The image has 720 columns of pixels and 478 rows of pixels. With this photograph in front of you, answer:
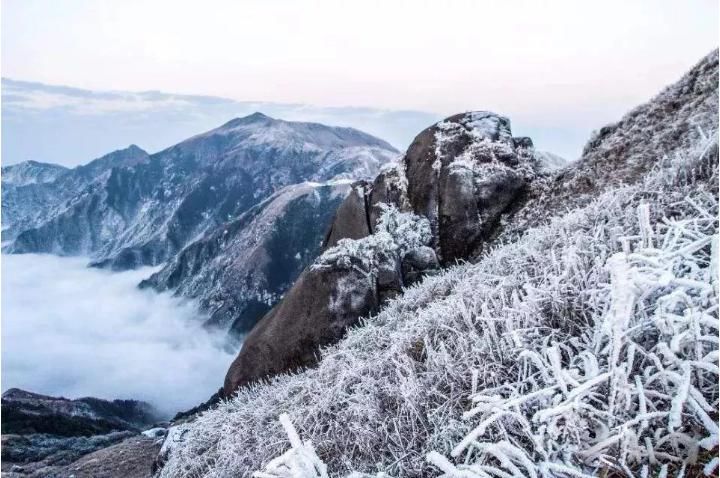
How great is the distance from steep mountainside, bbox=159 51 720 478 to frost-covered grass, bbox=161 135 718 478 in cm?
2

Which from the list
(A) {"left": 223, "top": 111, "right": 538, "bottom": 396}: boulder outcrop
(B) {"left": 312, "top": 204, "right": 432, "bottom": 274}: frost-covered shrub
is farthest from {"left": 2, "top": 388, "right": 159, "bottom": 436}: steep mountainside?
(B) {"left": 312, "top": 204, "right": 432, "bottom": 274}: frost-covered shrub

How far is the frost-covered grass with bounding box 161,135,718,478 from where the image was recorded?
117 inches

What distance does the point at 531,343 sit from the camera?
4.55 m

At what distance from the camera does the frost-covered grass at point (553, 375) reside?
2.97 m

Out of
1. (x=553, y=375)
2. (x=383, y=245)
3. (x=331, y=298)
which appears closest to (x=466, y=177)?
(x=383, y=245)

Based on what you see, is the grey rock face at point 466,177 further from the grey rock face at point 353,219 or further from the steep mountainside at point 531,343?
the grey rock face at point 353,219

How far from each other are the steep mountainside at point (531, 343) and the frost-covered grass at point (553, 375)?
21mm

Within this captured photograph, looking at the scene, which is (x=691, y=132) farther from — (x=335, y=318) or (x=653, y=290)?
(x=335, y=318)

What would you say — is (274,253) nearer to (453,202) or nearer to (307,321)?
(307,321)

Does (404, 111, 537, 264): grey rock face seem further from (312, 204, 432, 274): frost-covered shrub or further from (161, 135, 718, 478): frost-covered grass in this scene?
(161, 135, 718, 478): frost-covered grass

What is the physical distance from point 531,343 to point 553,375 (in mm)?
738

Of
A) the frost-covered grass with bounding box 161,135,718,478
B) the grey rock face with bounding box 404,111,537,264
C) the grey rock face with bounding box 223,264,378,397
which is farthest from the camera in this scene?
the grey rock face with bounding box 404,111,537,264

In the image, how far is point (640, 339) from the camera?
3660 millimetres

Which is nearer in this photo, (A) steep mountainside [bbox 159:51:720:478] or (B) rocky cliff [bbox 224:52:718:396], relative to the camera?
(A) steep mountainside [bbox 159:51:720:478]
